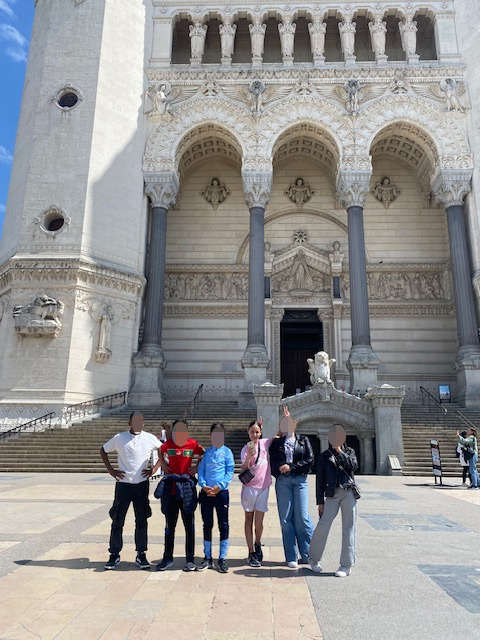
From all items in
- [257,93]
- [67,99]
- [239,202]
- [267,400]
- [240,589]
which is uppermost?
[257,93]

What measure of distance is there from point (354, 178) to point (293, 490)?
2041 centimetres

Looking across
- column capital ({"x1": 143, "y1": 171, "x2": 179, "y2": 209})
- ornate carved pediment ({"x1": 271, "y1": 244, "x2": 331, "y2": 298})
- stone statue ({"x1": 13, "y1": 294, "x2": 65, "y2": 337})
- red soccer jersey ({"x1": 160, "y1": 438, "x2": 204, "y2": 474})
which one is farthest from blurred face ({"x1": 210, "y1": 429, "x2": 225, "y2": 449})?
ornate carved pediment ({"x1": 271, "y1": 244, "x2": 331, "y2": 298})

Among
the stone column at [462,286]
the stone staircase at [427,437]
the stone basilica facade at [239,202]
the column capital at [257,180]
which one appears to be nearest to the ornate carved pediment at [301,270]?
the stone basilica facade at [239,202]

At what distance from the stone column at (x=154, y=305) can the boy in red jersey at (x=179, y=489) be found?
53.2ft

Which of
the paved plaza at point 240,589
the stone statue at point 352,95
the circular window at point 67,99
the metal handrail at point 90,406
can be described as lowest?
the paved plaza at point 240,589

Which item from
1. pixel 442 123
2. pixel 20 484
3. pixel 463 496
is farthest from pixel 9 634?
pixel 442 123

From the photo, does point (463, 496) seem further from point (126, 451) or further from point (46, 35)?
point (46, 35)

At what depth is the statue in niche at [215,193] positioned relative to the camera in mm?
27453

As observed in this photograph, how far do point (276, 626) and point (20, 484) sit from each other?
979 centimetres

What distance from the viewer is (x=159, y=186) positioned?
2353 centimetres

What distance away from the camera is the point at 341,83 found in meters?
24.3

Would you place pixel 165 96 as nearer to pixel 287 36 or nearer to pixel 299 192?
pixel 287 36

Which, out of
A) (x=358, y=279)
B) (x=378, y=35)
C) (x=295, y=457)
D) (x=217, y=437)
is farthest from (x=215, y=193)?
(x=295, y=457)

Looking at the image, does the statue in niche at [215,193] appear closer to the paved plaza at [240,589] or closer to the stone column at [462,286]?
the stone column at [462,286]
